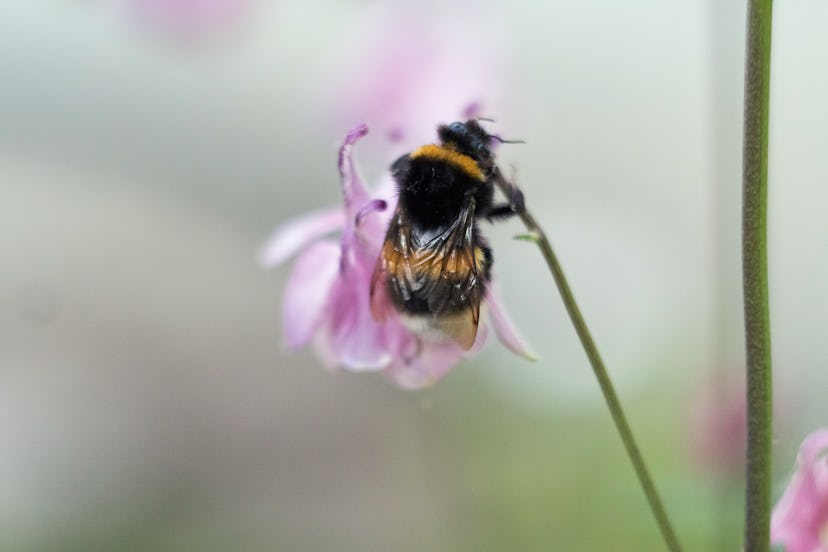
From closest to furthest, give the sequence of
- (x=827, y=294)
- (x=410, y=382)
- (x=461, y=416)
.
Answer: (x=410, y=382) < (x=827, y=294) < (x=461, y=416)

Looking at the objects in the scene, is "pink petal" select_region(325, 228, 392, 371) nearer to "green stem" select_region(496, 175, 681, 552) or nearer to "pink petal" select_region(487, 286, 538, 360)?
"pink petal" select_region(487, 286, 538, 360)

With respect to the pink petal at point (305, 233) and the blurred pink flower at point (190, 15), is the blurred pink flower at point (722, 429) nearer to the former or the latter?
the pink petal at point (305, 233)

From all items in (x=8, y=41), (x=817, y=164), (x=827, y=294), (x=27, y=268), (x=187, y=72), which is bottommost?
(x=827, y=294)

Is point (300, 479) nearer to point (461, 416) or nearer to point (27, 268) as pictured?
point (461, 416)

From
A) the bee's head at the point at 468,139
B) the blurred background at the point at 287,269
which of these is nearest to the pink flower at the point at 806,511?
the bee's head at the point at 468,139

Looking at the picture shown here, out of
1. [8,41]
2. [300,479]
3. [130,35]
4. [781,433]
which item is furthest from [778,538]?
[8,41]

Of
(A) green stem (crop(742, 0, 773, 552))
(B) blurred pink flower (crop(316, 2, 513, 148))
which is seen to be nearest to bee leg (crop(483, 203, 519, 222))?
(A) green stem (crop(742, 0, 773, 552))

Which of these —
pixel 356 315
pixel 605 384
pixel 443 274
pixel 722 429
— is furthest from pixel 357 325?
pixel 722 429

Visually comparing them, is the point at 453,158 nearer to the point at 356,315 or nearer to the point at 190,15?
the point at 356,315
